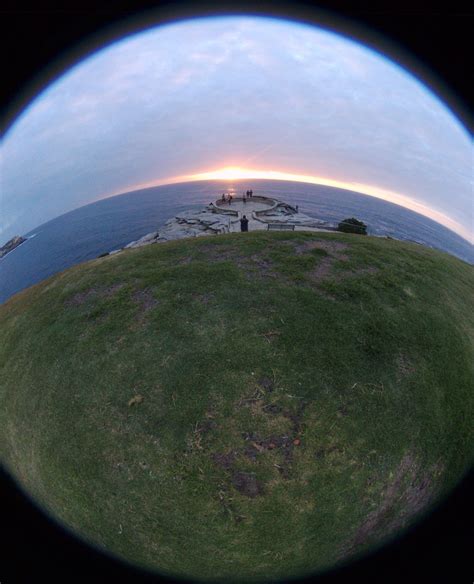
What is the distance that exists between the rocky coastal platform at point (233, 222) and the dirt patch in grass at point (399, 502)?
85.2 feet

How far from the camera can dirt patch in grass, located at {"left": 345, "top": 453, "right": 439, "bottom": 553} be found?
620 cm

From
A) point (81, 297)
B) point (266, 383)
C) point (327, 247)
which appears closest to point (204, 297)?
point (266, 383)

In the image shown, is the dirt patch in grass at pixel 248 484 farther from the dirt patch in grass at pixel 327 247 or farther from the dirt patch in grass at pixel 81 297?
the dirt patch in grass at pixel 327 247

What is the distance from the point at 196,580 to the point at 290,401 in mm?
5283

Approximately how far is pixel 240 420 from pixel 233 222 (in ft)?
103

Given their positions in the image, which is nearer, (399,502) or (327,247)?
(399,502)

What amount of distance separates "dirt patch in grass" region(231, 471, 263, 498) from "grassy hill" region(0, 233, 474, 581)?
33 mm

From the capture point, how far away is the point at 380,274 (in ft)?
35.4

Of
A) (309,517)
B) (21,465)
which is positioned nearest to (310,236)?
(309,517)

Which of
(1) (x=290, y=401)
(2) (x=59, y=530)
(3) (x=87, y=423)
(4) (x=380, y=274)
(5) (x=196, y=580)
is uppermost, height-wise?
(4) (x=380, y=274)

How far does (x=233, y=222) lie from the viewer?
113 feet

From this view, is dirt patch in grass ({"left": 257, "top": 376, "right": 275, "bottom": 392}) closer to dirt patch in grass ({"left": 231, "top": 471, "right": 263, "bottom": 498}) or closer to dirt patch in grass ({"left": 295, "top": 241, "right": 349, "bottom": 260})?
dirt patch in grass ({"left": 231, "top": 471, "right": 263, "bottom": 498})

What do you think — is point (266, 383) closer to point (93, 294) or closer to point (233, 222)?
point (93, 294)

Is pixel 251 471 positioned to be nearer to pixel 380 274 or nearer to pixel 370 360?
pixel 370 360
